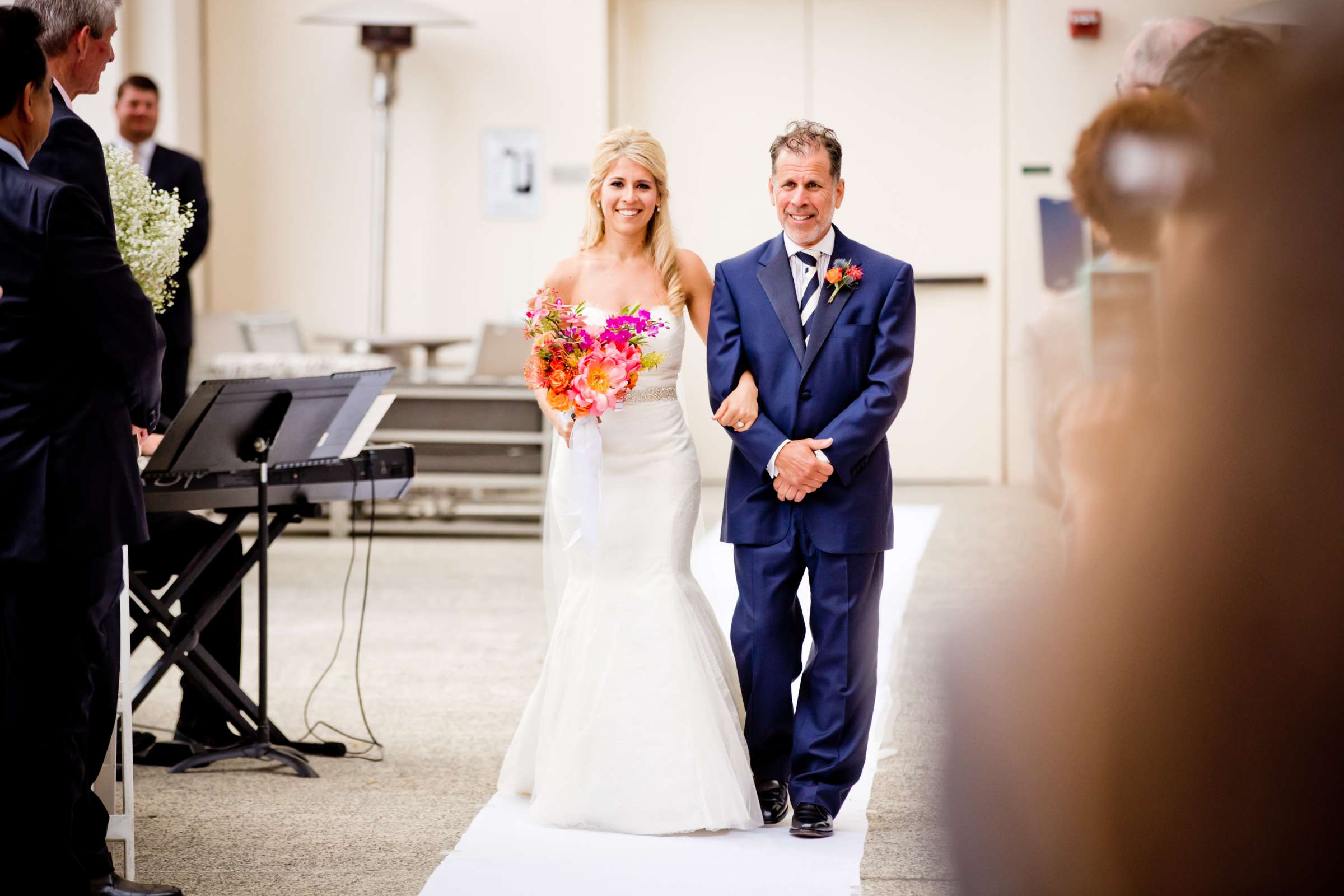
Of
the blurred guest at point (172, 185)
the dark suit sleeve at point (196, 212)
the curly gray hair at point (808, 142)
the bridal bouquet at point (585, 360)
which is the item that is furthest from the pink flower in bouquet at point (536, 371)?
the dark suit sleeve at point (196, 212)

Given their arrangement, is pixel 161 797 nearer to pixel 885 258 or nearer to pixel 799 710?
pixel 799 710

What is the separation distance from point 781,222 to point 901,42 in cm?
747

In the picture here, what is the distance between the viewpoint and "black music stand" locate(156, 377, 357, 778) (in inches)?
148

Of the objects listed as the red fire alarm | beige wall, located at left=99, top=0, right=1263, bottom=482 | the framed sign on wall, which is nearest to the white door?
beige wall, located at left=99, top=0, right=1263, bottom=482

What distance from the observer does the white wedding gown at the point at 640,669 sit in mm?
3396

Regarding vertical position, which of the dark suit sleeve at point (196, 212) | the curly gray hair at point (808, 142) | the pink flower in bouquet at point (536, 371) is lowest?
the pink flower in bouquet at point (536, 371)

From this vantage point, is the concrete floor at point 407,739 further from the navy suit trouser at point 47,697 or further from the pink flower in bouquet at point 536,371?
the pink flower in bouquet at point 536,371

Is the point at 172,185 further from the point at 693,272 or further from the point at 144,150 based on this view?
the point at 693,272

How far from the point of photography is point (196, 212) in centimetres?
581

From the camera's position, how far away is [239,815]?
3605 mm

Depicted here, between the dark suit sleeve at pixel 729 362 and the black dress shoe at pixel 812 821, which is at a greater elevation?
the dark suit sleeve at pixel 729 362

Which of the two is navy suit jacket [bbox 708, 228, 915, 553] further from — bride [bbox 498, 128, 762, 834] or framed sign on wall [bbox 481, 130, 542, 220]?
framed sign on wall [bbox 481, 130, 542, 220]

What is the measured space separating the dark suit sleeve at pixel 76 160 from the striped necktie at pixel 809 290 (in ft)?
5.03

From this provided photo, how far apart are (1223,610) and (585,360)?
2944mm
